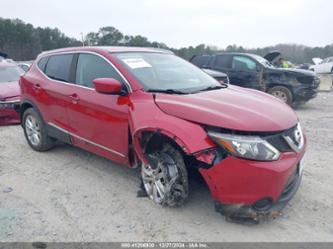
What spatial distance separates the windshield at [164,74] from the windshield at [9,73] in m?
5.92

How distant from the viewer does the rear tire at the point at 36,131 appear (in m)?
5.12

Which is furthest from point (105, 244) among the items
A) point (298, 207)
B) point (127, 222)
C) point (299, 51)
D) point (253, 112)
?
point (299, 51)

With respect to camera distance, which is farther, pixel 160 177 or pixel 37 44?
pixel 37 44

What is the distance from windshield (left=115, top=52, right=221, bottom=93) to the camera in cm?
366

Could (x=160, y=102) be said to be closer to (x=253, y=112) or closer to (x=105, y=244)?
(x=253, y=112)

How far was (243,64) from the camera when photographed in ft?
34.0

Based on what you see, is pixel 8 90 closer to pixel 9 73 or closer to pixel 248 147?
pixel 9 73

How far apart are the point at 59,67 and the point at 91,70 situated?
34.0 inches

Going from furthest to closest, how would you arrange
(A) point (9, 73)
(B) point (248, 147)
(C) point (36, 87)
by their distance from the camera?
(A) point (9, 73) < (C) point (36, 87) < (B) point (248, 147)

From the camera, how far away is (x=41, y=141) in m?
5.20

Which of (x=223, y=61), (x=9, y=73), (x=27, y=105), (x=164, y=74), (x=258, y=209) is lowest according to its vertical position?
(x=258, y=209)

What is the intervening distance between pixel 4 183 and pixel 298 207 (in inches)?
142

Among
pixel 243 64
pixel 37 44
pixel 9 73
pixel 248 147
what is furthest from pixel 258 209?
pixel 37 44

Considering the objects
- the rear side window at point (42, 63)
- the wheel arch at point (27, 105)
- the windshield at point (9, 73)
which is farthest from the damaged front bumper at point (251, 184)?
the windshield at point (9, 73)
